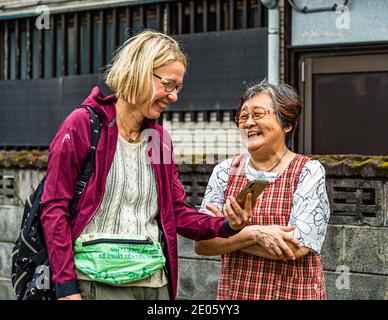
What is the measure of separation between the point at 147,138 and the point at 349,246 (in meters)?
2.88

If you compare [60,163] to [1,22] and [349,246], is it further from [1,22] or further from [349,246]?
[1,22]

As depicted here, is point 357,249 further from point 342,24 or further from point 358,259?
point 342,24

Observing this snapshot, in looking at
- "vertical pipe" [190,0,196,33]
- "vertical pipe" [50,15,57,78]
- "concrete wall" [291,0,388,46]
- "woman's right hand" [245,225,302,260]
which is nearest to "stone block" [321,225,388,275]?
"woman's right hand" [245,225,302,260]

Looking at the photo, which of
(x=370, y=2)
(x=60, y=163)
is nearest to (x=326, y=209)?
(x=60, y=163)

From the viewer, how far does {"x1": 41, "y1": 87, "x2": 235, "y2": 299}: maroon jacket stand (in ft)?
10.5

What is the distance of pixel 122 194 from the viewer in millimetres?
3373

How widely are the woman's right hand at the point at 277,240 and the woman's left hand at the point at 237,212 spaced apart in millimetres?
139

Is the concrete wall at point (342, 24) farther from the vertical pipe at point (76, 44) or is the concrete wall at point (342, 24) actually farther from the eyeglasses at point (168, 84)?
the eyeglasses at point (168, 84)

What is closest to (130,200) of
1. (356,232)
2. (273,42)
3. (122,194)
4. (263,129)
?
(122,194)

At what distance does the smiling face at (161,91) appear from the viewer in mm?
3381

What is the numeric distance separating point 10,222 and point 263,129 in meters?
4.84

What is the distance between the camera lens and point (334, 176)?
601 cm

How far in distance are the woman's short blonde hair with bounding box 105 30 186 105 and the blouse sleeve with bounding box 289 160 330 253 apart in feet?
3.15
